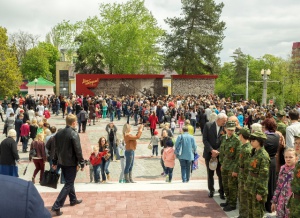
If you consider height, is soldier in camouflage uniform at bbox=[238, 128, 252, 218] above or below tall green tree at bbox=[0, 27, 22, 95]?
below

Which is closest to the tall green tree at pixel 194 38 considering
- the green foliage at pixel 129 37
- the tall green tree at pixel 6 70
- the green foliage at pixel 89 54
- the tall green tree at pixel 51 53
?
the green foliage at pixel 129 37

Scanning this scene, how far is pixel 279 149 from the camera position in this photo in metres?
7.15

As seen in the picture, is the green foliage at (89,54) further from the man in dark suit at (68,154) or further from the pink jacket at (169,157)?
the man in dark suit at (68,154)

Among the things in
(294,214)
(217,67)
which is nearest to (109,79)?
(217,67)

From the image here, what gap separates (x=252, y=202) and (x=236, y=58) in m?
77.7

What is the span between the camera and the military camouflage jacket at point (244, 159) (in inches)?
232

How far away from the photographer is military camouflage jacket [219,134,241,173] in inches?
259

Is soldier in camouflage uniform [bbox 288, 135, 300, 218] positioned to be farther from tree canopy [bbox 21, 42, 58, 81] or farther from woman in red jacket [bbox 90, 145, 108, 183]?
tree canopy [bbox 21, 42, 58, 81]

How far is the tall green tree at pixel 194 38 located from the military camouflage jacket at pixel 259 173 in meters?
43.7

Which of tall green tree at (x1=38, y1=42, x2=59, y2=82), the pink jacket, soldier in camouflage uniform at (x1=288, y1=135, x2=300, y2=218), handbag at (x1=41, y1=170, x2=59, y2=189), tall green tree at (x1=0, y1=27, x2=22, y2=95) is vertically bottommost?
the pink jacket

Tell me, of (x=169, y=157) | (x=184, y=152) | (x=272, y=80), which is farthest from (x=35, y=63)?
(x=184, y=152)

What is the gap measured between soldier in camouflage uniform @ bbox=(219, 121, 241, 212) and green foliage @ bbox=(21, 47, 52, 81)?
223ft

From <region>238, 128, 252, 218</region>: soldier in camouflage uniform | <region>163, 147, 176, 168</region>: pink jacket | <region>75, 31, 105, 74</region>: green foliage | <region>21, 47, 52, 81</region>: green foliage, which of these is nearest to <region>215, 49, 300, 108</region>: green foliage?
<region>75, 31, 105, 74</region>: green foliage

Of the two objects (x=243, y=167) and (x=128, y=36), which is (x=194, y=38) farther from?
(x=243, y=167)
